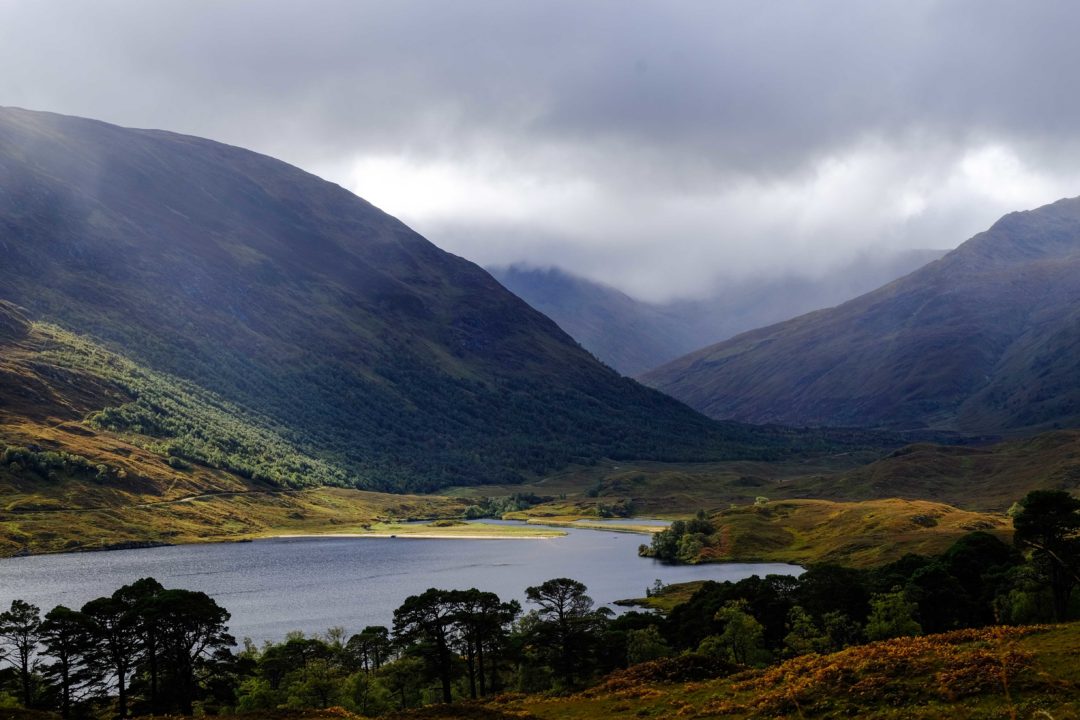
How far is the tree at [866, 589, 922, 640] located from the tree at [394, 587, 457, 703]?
4136cm

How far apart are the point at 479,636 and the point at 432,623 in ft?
17.7

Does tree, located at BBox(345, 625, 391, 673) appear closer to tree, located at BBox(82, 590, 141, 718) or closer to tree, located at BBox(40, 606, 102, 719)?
tree, located at BBox(82, 590, 141, 718)

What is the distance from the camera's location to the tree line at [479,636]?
7381 centimetres

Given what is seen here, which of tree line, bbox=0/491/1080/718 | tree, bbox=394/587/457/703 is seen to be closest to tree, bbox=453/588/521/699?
tree line, bbox=0/491/1080/718

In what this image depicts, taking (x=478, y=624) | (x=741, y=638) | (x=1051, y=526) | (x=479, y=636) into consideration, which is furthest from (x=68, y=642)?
(x=1051, y=526)

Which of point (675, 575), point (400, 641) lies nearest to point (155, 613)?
point (400, 641)

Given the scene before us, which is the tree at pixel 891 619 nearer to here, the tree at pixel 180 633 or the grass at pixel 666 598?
the grass at pixel 666 598

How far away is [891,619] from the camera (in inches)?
3450

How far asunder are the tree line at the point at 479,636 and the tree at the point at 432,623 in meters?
0.19

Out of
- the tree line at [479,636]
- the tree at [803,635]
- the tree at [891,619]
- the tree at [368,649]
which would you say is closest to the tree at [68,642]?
the tree line at [479,636]

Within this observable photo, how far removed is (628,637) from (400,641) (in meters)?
23.6

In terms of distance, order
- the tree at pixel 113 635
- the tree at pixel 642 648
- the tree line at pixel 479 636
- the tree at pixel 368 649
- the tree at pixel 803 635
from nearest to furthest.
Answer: the tree at pixel 113 635 < the tree line at pixel 479 636 < the tree at pixel 642 648 < the tree at pixel 803 635 < the tree at pixel 368 649

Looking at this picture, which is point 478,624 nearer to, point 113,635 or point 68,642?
point 113,635

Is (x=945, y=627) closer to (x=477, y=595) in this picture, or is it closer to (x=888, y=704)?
(x=477, y=595)
